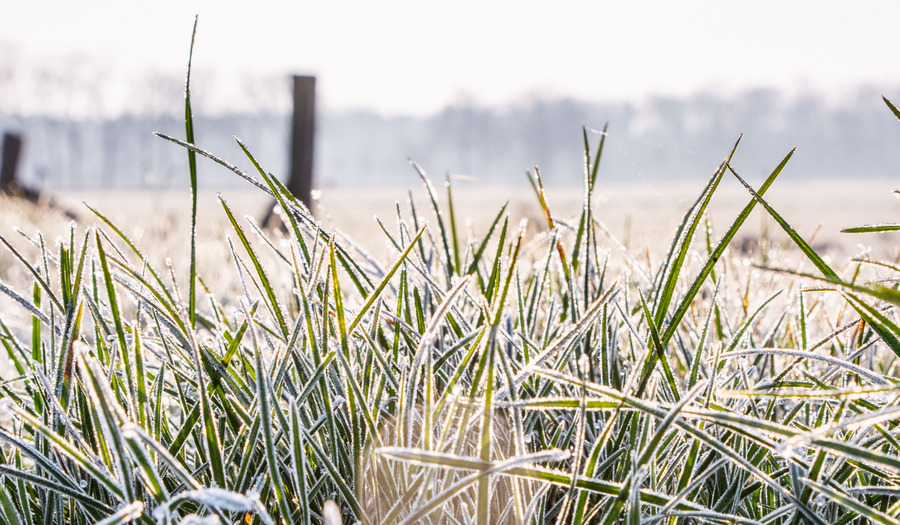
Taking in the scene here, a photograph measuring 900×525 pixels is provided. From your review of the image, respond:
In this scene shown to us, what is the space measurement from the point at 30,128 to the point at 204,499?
80884mm

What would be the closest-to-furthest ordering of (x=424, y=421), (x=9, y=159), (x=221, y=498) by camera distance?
(x=221, y=498) → (x=424, y=421) → (x=9, y=159)

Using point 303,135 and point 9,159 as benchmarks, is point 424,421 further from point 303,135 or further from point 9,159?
point 9,159

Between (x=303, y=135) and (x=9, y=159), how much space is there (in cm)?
614

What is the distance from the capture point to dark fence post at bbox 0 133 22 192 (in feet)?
30.0

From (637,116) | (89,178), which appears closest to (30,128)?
(89,178)

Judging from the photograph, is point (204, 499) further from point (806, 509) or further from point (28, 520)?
point (806, 509)

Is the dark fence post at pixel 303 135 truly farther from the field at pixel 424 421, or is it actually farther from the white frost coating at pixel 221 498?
the white frost coating at pixel 221 498

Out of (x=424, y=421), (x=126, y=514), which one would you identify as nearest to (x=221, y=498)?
(x=126, y=514)

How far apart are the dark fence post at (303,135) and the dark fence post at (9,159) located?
5.35 meters

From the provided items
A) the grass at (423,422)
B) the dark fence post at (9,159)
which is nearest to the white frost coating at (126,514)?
the grass at (423,422)

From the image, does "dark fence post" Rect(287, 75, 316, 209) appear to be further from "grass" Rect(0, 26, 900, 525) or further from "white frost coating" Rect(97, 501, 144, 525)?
"white frost coating" Rect(97, 501, 144, 525)

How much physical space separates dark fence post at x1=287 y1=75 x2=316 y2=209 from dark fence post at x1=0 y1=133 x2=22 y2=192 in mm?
5345

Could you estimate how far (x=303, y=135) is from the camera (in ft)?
18.2

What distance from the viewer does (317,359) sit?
71 centimetres
